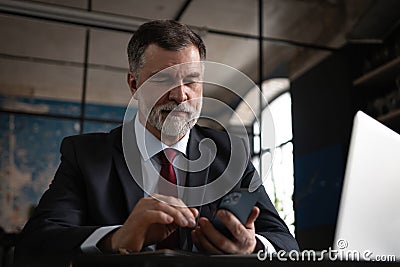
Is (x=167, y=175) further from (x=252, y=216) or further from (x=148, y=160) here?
(x=252, y=216)

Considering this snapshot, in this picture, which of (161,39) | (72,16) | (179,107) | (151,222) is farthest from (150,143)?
(72,16)

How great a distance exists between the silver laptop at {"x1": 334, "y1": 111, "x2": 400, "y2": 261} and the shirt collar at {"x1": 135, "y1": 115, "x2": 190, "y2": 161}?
59 centimetres

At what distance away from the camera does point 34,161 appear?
394 centimetres

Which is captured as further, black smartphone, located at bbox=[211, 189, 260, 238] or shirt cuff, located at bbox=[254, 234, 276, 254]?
shirt cuff, located at bbox=[254, 234, 276, 254]

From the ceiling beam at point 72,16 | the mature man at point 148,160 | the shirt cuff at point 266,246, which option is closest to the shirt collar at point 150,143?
the mature man at point 148,160

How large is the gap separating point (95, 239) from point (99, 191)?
13.3 inches

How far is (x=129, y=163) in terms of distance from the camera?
141 cm

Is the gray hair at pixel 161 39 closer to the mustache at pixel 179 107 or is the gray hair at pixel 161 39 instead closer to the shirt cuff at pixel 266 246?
the mustache at pixel 179 107

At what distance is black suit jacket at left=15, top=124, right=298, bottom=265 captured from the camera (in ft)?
4.15

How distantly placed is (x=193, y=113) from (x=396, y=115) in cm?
285

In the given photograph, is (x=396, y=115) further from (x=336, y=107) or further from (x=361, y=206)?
(x=361, y=206)

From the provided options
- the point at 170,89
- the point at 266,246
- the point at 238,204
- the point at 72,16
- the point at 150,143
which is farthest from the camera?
the point at 72,16

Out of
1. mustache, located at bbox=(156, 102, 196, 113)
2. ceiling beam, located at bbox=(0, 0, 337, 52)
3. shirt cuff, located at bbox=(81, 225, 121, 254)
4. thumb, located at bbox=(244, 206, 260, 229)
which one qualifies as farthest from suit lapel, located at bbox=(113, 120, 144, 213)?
ceiling beam, located at bbox=(0, 0, 337, 52)

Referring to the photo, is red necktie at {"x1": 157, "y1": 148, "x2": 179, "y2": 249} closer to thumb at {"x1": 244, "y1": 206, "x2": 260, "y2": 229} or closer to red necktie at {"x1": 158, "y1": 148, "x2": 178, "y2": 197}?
red necktie at {"x1": 158, "y1": 148, "x2": 178, "y2": 197}
